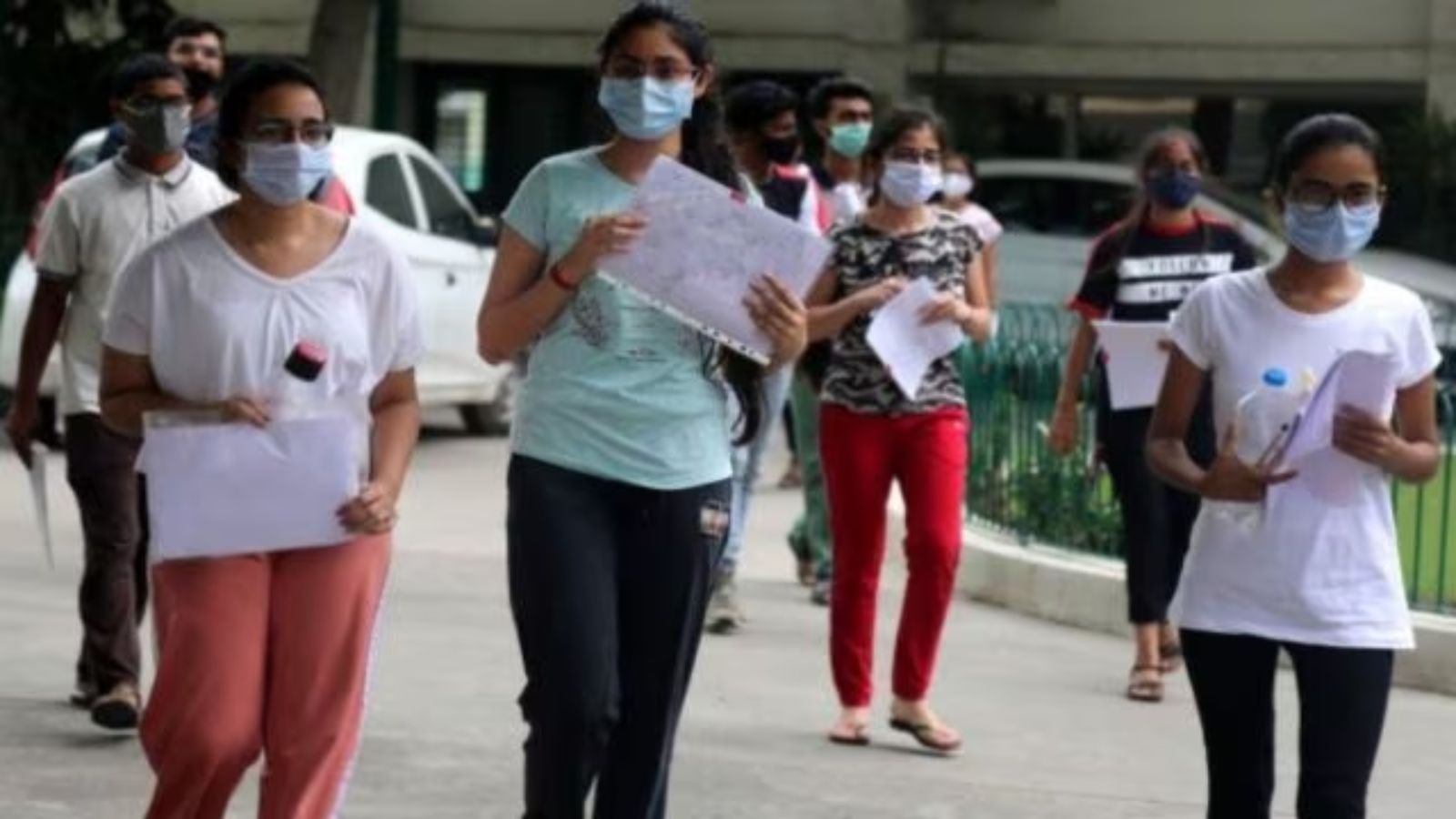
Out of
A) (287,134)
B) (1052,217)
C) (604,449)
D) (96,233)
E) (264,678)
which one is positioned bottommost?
(1052,217)

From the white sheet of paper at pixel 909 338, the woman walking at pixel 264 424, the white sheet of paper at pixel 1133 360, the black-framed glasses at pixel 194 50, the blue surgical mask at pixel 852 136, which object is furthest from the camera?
the blue surgical mask at pixel 852 136

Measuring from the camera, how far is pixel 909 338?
27.8ft

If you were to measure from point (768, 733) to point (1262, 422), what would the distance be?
3535mm

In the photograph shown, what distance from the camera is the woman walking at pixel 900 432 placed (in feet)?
28.0

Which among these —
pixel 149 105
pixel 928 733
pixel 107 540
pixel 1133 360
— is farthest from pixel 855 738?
pixel 149 105

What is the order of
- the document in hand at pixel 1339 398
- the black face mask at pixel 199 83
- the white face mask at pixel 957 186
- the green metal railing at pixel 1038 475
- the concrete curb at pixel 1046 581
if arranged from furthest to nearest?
the white face mask at pixel 957 186 → the green metal railing at pixel 1038 475 → the concrete curb at pixel 1046 581 → the black face mask at pixel 199 83 → the document in hand at pixel 1339 398

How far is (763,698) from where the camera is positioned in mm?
9531

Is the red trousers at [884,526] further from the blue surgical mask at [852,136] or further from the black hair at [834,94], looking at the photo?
the black hair at [834,94]

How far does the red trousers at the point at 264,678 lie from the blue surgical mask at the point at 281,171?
65 centimetres

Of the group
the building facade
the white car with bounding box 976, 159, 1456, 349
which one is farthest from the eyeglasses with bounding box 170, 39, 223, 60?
the building facade

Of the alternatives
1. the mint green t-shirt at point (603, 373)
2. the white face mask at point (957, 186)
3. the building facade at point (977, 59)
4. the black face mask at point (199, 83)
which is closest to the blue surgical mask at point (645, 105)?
the mint green t-shirt at point (603, 373)

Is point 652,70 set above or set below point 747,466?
above

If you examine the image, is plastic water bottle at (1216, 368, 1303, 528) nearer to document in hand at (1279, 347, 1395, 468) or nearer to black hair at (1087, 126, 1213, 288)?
document in hand at (1279, 347, 1395, 468)

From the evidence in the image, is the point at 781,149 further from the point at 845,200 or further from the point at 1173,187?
the point at 1173,187
